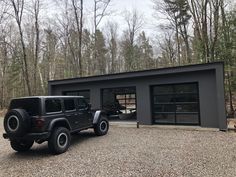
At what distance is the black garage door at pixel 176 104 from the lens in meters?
11.2

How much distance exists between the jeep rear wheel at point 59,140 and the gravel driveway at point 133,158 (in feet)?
0.74

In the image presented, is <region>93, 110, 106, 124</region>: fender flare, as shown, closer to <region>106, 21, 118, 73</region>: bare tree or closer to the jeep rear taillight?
the jeep rear taillight

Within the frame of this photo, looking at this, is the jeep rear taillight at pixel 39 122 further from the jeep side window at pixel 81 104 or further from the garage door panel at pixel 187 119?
the garage door panel at pixel 187 119

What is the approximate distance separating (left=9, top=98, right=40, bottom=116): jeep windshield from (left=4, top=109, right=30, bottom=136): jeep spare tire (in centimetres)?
21

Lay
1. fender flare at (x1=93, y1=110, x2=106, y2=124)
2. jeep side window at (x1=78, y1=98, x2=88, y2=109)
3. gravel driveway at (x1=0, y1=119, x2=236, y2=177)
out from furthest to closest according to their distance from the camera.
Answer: fender flare at (x1=93, y1=110, x2=106, y2=124) < jeep side window at (x1=78, y1=98, x2=88, y2=109) < gravel driveway at (x1=0, y1=119, x2=236, y2=177)

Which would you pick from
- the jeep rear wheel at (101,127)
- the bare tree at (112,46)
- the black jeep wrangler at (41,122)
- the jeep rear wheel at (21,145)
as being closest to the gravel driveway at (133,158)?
the jeep rear wheel at (21,145)

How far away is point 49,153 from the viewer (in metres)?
7.41

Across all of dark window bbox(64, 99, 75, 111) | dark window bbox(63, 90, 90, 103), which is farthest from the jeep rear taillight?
dark window bbox(63, 90, 90, 103)

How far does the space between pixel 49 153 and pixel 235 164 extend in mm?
5544

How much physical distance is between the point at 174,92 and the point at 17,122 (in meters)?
7.87

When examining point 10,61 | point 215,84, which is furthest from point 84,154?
point 10,61

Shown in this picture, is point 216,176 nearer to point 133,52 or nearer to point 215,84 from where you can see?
point 215,84

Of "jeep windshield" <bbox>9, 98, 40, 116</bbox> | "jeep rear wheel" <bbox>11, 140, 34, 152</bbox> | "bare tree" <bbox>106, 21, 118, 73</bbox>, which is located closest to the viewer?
"jeep windshield" <bbox>9, 98, 40, 116</bbox>

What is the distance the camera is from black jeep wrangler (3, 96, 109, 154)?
6714mm
